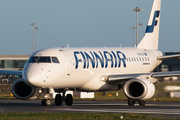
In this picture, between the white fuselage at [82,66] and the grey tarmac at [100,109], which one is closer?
the grey tarmac at [100,109]

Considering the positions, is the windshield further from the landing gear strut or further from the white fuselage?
the landing gear strut

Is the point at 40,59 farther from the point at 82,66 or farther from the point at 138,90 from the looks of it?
the point at 138,90

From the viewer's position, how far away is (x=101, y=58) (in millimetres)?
34906

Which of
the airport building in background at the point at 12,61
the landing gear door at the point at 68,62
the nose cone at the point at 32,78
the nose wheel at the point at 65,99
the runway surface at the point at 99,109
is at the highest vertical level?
the airport building in background at the point at 12,61

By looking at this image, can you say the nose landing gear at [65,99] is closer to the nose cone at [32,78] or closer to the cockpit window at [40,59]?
the cockpit window at [40,59]

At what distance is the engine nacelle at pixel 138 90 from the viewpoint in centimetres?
3125

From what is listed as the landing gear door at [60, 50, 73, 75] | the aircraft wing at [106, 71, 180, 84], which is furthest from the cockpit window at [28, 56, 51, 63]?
the aircraft wing at [106, 71, 180, 84]

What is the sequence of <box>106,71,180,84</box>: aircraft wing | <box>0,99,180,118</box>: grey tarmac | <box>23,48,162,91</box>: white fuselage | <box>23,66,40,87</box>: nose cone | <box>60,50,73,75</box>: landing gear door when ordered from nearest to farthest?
1. <box>0,99,180,118</box>: grey tarmac
2. <box>23,66,40,87</box>: nose cone
3. <box>23,48,162,91</box>: white fuselage
4. <box>60,50,73,75</box>: landing gear door
5. <box>106,71,180,84</box>: aircraft wing

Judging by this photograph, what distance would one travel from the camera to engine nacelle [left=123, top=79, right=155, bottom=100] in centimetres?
3125

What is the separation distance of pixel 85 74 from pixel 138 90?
4412mm

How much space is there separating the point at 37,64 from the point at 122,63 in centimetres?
1033

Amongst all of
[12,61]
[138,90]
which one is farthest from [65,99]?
[12,61]

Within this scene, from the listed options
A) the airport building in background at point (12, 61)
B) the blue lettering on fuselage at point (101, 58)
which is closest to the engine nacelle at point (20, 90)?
the blue lettering on fuselage at point (101, 58)

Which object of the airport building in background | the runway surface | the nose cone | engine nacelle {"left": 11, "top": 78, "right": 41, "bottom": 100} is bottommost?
the runway surface
